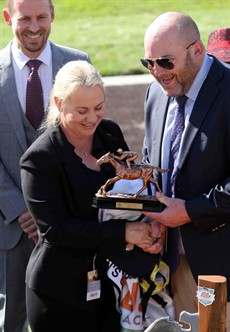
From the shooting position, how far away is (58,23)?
1101cm

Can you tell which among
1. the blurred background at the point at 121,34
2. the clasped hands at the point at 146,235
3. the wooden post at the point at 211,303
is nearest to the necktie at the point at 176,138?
the clasped hands at the point at 146,235

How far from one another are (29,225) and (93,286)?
0.94 meters

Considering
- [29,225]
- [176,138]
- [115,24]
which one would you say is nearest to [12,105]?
[29,225]

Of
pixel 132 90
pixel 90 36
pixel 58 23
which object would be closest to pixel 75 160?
pixel 132 90

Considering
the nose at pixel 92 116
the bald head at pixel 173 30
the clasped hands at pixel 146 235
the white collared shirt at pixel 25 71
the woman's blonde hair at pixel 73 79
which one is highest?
the bald head at pixel 173 30

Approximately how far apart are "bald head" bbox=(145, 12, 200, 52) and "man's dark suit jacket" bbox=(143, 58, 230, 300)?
19 cm

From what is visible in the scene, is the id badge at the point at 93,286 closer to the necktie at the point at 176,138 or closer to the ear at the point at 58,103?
the necktie at the point at 176,138

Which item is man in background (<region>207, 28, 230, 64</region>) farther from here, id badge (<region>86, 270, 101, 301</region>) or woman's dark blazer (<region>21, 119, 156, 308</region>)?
id badge (<region>86, 270, 101, 301</region>)

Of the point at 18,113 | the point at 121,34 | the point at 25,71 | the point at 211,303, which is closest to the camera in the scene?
the point at 211,303

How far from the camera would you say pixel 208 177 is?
4.57 m

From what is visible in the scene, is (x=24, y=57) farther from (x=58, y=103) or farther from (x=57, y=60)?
(x=58, y=103)

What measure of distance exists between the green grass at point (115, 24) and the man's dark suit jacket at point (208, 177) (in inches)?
182

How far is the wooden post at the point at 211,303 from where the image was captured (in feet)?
12.1

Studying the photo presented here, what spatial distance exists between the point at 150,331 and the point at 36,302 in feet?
3.04
